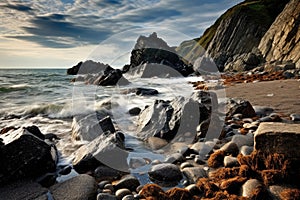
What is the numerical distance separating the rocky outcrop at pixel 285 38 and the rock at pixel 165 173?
2210cm

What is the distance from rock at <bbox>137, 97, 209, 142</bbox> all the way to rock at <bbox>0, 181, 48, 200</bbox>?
2394mm

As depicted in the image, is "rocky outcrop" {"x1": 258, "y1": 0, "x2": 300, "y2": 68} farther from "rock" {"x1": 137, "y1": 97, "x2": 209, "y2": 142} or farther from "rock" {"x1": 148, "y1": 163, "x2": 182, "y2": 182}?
"rock" {"x1": 148, "y1": 163, "x2": 182, "y2": 182}

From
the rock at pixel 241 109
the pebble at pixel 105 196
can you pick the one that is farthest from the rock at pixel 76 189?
the rock at pixel 241 109

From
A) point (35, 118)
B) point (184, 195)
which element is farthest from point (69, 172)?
point (35, 118)

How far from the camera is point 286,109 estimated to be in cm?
615

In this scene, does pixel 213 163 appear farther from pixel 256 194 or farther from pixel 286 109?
pixel 286 109

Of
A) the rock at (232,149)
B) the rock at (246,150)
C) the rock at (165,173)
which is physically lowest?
the rock at (165,173)

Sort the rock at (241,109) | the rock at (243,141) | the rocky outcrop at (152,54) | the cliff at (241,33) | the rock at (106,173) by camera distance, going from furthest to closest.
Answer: the cliff at (241,33) → the rocky outcrop at (152,54) → the rock at (241,109) → the rock at (243,141) → the rock at (106,173)

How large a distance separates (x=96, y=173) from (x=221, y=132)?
258 cm

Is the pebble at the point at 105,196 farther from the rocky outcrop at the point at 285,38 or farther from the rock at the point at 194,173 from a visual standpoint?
the rocky outcrop at the point at 285,38

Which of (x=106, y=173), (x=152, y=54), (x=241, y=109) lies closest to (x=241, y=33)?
(x=152, y=54)

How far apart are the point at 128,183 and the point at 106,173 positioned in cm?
53

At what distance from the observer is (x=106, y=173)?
3.48 metres

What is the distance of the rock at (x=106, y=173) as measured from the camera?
3.42 meters
